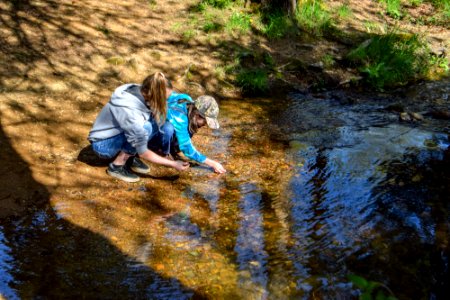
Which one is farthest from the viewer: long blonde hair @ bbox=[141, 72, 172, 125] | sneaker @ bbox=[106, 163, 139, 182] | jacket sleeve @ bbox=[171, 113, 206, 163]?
sneaker @ bbox=[106, 163, 139, 182]

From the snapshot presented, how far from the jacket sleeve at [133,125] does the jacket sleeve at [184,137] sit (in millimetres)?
332

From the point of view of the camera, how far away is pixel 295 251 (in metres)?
3.70

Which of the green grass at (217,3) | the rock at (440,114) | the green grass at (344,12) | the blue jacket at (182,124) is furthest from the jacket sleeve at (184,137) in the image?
the green grass at (344,12)


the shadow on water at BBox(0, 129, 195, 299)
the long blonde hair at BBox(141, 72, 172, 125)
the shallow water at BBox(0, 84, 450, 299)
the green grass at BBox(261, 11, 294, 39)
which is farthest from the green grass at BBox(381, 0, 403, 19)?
the shadow on water at BBox(0, 129, 195, 299)

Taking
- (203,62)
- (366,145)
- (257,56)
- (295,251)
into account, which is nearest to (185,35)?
(203,62)

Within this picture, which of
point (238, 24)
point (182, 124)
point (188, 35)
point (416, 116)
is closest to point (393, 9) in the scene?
point (238, 24)

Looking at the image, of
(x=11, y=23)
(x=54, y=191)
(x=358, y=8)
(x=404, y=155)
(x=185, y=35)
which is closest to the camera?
(x=54, y=191)

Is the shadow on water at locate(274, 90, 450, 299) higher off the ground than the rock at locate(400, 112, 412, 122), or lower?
lower

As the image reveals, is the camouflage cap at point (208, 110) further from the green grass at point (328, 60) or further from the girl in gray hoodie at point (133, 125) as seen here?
the green grass at point (328, 60)

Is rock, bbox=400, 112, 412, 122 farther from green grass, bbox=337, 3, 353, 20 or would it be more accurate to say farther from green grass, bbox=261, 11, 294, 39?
green grass, bbox=337, 3, 353, 20

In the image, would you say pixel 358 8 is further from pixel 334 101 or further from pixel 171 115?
pixel 171 115

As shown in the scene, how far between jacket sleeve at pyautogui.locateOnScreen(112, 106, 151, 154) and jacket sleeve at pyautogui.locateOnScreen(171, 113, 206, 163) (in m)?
0.33

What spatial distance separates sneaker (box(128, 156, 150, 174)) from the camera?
492cm

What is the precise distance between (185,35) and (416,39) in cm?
475
